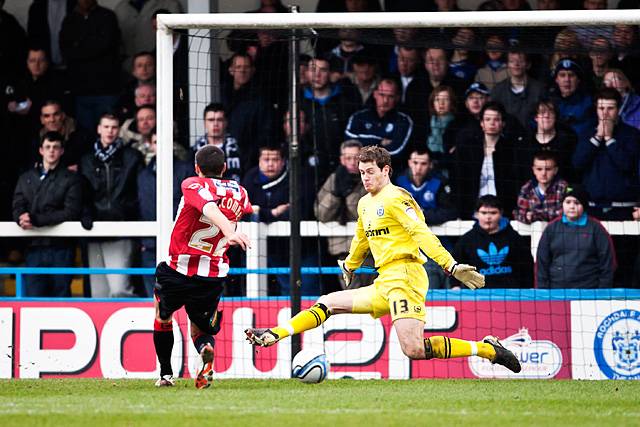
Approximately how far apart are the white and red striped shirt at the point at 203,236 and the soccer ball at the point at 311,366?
87cm

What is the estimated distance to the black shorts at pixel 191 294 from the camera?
8859 mm

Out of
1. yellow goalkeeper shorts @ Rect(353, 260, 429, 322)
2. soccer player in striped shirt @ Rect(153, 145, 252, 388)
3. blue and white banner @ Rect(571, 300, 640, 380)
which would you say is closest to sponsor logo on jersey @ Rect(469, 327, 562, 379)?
blue and white banner @ Rect(571, 300, 640, 380)

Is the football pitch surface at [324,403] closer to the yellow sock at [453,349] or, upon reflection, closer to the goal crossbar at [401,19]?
the yellow sock at [453,349]

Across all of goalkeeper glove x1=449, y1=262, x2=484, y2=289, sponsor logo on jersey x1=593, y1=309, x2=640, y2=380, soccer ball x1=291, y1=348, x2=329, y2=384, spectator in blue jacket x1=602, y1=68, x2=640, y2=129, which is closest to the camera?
goalkeeper glove x1=449, y1=262, x2=484, y2=289

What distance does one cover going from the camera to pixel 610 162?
1184cm

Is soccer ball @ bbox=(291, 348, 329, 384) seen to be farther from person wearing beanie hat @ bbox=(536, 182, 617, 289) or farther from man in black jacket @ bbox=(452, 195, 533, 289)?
person wearing beanie hat @ bbox=(536, 182, 617, 289)

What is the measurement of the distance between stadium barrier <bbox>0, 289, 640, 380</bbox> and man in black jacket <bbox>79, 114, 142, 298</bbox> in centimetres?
137

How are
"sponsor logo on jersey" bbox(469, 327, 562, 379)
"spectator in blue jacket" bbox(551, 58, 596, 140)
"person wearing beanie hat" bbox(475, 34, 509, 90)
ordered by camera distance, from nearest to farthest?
"sponsor logo on jersey" bbox(469, 327, 562, 379)
"spectator in blue jacket" bbox(551, 58, 596, 140)
"person wearing beanie hat" bbox(475, 34, 509, 90)

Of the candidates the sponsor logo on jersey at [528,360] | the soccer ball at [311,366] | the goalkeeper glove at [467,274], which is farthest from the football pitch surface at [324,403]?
the sponsor logo on jersey at [528,360]

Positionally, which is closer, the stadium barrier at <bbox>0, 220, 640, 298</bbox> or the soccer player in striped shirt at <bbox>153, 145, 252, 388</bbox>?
the soccer player in striped shirt at <bbox>153, 145, 252, 388</bbox>

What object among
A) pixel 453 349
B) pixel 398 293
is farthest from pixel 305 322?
pixel 453 349

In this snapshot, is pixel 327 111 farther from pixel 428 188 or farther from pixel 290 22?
pixel 290 22

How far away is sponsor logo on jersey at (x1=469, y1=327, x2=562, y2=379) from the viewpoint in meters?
11.1

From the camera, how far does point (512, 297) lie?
11.3 m
